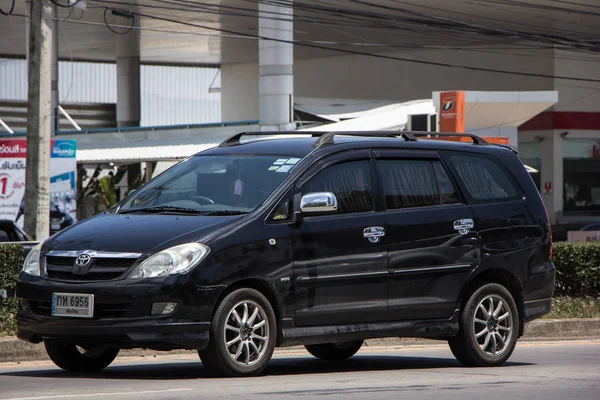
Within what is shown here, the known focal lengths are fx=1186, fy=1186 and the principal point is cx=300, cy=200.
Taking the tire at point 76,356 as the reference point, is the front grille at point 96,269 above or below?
above

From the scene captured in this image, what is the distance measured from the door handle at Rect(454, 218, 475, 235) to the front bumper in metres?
2.41

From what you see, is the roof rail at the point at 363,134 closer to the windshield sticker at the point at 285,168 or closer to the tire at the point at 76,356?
the windshield sticker at the point at 285,168

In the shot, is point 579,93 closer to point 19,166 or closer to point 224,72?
point 224,72

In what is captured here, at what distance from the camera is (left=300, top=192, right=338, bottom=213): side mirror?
8789 millimetres

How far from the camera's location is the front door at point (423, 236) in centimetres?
937

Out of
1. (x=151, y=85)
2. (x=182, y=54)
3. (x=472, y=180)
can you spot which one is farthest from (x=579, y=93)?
(x=472, y=180)

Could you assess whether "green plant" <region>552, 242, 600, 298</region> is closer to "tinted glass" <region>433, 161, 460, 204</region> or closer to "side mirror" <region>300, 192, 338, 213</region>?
"tinted glass" <region>433, 161, 460, 204</region>

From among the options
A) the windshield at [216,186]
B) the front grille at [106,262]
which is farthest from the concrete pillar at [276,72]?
the front grille at [106,262]

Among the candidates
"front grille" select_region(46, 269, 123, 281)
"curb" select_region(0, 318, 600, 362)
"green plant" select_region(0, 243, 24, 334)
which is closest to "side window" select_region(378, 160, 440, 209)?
"front grille" select_region(46, 269, 123, 281)

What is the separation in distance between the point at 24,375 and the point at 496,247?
4.00 m

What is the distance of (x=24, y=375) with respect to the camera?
910 centimetres

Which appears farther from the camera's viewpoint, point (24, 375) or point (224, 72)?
point (224, 72)

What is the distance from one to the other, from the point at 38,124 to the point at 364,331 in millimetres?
9745

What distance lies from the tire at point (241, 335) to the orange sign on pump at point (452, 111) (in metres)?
22.7
